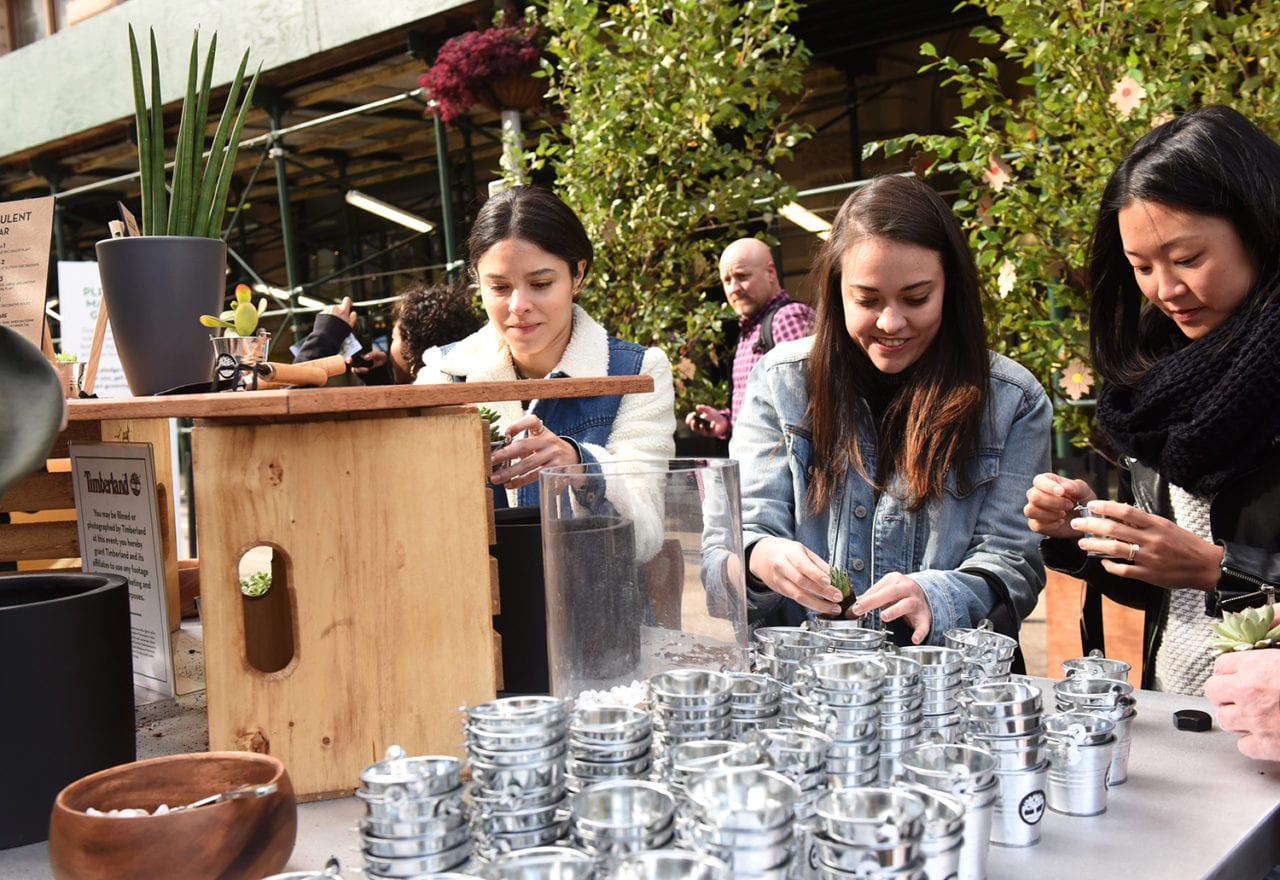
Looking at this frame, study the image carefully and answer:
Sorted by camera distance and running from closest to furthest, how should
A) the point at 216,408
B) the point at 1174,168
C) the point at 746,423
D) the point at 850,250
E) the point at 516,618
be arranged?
the point at 216,408
the point at 516,618
the point at 1174,168
the point at 850,250
the point at 746,423

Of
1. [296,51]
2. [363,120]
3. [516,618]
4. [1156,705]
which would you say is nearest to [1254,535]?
[1156,705]

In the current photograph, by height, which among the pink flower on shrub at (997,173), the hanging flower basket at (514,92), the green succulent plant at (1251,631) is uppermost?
the hanging flower basket at (514,92)

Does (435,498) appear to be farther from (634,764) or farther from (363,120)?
(363,120)

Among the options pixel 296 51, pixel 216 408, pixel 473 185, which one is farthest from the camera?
pixel 473 185

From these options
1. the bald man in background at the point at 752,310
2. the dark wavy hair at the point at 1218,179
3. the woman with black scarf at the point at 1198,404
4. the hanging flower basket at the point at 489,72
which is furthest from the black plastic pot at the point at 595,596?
the hanging flower basket at the point at 489,72

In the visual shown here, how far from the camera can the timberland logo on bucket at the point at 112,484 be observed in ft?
4.25

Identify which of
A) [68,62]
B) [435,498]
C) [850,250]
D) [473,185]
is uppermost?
[68,62]

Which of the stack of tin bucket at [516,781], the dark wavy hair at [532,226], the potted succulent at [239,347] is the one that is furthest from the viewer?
the dark wavy hair at [532,226]

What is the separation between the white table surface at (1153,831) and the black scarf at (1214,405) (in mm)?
580

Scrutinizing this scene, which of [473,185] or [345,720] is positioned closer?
[345,720]

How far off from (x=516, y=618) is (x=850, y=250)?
77cm

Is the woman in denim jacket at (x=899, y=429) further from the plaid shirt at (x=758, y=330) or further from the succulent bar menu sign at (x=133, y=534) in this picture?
the plaid shirt at (x=758, y=330)

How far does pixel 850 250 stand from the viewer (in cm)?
161

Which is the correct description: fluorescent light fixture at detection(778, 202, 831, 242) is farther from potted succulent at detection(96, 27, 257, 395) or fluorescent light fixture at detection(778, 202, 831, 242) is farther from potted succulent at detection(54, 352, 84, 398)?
potted succulent at detection(96, 27, 257, 395)
